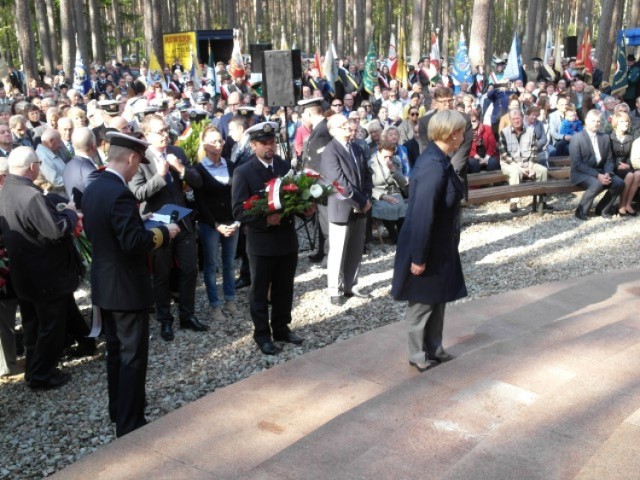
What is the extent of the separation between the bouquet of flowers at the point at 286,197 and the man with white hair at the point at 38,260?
135 centimetres

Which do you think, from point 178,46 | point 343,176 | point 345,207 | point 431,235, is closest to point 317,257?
point 345,207

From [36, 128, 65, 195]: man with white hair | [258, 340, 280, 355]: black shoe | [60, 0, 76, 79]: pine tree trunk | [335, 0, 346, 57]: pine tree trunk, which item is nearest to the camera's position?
[258, 340, 280, 355]: black shoe

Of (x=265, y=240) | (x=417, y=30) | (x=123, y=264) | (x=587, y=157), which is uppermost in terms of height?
(x=417, y=30)

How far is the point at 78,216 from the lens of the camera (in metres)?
5.78

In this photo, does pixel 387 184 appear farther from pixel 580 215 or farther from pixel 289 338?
pixel 289 338

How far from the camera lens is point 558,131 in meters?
14.3

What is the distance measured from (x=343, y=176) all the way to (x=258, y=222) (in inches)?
60.4

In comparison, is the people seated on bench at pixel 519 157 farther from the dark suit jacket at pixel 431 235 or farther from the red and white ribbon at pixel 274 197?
the dark suit jacket at pixel 431 235

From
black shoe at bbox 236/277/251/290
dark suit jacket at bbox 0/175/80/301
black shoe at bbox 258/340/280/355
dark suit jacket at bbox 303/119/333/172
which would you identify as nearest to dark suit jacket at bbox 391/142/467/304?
black shoe at bbox 258/340/280/355

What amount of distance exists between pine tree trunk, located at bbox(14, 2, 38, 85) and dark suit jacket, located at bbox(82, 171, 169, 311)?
19082 millimetres

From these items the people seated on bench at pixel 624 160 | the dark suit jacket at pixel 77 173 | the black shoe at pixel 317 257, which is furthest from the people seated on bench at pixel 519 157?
the dark suit jacket at pixel 77 173

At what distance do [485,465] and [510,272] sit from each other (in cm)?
552

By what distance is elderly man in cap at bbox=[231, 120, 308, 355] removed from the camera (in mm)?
6039

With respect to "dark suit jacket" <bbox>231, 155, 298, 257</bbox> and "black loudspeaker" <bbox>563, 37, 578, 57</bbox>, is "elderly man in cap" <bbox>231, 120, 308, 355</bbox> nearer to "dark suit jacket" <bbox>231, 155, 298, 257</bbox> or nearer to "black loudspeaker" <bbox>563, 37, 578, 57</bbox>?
"dark suit jacket" <bbox>231, 155, 298, 257</bbox>
